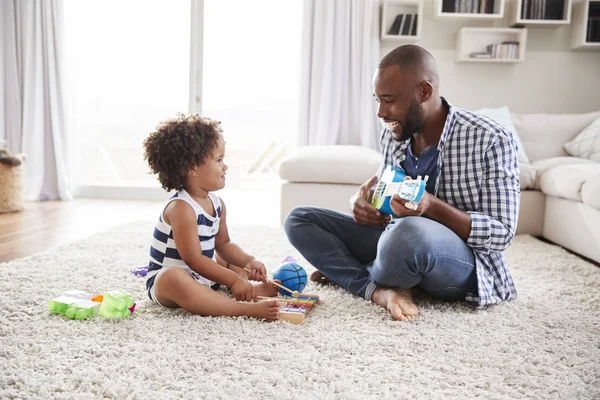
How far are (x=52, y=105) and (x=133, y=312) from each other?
3284 mm

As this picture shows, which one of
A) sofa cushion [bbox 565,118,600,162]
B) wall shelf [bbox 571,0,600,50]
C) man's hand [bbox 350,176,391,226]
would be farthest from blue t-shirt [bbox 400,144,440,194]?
wall shelf [bbox 571,0,600,50]

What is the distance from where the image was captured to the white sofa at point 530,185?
8.82 feet

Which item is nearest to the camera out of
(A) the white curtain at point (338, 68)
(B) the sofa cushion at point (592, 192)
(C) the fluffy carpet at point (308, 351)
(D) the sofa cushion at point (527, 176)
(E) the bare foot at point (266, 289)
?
(C) the fluffy carpet at point (308, 351)

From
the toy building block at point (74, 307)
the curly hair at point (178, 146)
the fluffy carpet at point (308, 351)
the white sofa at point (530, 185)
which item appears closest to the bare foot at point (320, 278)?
the fluffy carpet at point (308, 351)

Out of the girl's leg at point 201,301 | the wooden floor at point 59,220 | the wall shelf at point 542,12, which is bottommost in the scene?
the wooden floor at point 59,220

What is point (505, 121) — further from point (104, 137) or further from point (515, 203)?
point (104, 137)

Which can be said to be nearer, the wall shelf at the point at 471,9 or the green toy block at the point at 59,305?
the green toy block at the point at 59,305

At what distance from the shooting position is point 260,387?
1.10 meters

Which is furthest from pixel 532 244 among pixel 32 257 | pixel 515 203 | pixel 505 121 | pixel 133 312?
pixel 32 257

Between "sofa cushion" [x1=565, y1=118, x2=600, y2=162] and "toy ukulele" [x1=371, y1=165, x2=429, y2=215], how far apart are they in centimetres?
216

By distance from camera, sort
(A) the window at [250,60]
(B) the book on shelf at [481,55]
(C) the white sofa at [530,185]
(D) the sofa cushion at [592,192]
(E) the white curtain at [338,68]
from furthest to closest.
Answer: (A) the window at [250,60] < (E) the white curtain at [338,68] < (B) the book on shelf at [481,55] < (C) the white sofa at [530,185] < (D) the sofa cushion at [592,192]

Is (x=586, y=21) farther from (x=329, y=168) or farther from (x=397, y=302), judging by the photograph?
(x=397, y=302)

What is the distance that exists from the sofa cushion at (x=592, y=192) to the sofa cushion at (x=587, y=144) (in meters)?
0.83

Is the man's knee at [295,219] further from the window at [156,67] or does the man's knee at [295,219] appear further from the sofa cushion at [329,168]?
the window at [156,67]
